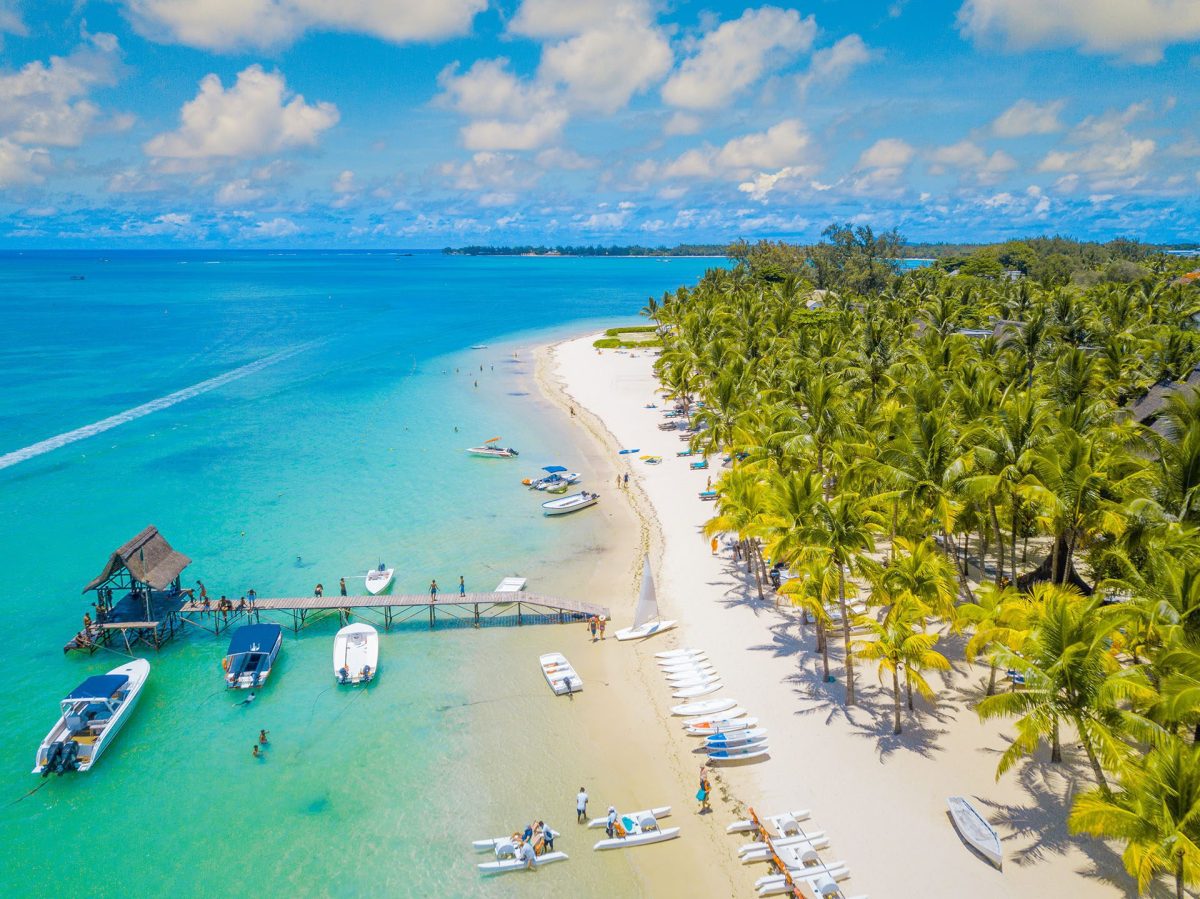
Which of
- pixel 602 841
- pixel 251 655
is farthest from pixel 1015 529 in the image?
pixel 251 655

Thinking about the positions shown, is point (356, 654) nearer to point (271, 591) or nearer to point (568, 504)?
point (271, 591)

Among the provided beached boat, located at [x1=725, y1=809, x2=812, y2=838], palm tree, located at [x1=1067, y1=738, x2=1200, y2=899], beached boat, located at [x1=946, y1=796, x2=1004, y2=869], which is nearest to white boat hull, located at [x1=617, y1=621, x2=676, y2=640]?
beached boat, located at [x1=725, y1=809, x2=812, y2=838]

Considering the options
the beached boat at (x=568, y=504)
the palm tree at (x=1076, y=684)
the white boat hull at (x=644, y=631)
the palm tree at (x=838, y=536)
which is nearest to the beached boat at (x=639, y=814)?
the palm tree at (x=838, y=536)

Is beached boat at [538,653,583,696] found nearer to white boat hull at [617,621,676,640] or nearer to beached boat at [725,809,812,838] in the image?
white boat hull at [617,621,676,640]

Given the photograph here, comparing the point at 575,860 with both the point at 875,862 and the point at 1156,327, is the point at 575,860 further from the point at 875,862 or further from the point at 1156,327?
the point at 1156,327

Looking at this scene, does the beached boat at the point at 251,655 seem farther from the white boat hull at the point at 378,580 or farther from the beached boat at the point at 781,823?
the beached boat at the point at 781,823

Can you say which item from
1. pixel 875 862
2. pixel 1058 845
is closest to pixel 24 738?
pixel 875 862
